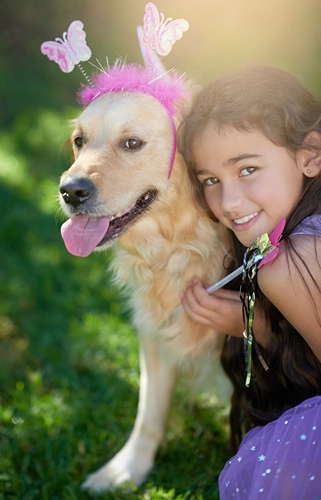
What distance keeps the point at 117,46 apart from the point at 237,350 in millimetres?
6193

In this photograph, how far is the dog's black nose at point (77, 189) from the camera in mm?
2121

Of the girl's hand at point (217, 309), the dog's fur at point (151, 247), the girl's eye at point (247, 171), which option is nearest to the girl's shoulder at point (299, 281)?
the girl's eye at point (247, 171)

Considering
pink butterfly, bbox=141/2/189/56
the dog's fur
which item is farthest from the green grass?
pink butterfly, bbox=141/2/189/56

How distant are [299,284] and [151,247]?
75cm

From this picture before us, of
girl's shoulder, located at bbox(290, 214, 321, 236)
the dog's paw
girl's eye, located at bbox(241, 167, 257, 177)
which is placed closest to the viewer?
girl's shoulder, located at bbox(290, 214, 321, 236)

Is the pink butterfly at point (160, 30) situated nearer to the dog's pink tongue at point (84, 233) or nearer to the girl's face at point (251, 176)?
the girl's face at point (251, 176)

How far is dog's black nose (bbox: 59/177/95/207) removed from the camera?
2121 mm

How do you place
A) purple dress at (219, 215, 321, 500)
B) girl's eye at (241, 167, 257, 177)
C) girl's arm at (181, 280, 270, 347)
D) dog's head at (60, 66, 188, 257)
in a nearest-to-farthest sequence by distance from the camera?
purple dress at (219, 215, 321, 500), girl's eye at (241, 167, 257, 177), dog's head at (60, 66, 188, 257), girl's arm at (181, 280, 270, 347)

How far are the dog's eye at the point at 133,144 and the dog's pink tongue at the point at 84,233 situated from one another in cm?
29

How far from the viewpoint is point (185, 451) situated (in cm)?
267

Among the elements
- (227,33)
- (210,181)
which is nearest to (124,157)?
(210,181)

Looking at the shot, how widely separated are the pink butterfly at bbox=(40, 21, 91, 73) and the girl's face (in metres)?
0.56

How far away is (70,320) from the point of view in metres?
3.58

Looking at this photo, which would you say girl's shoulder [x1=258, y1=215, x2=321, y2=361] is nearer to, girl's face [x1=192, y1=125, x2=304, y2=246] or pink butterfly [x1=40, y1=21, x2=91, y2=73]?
girl's face [x1=192, y1=125, x2=304, y2=246]
